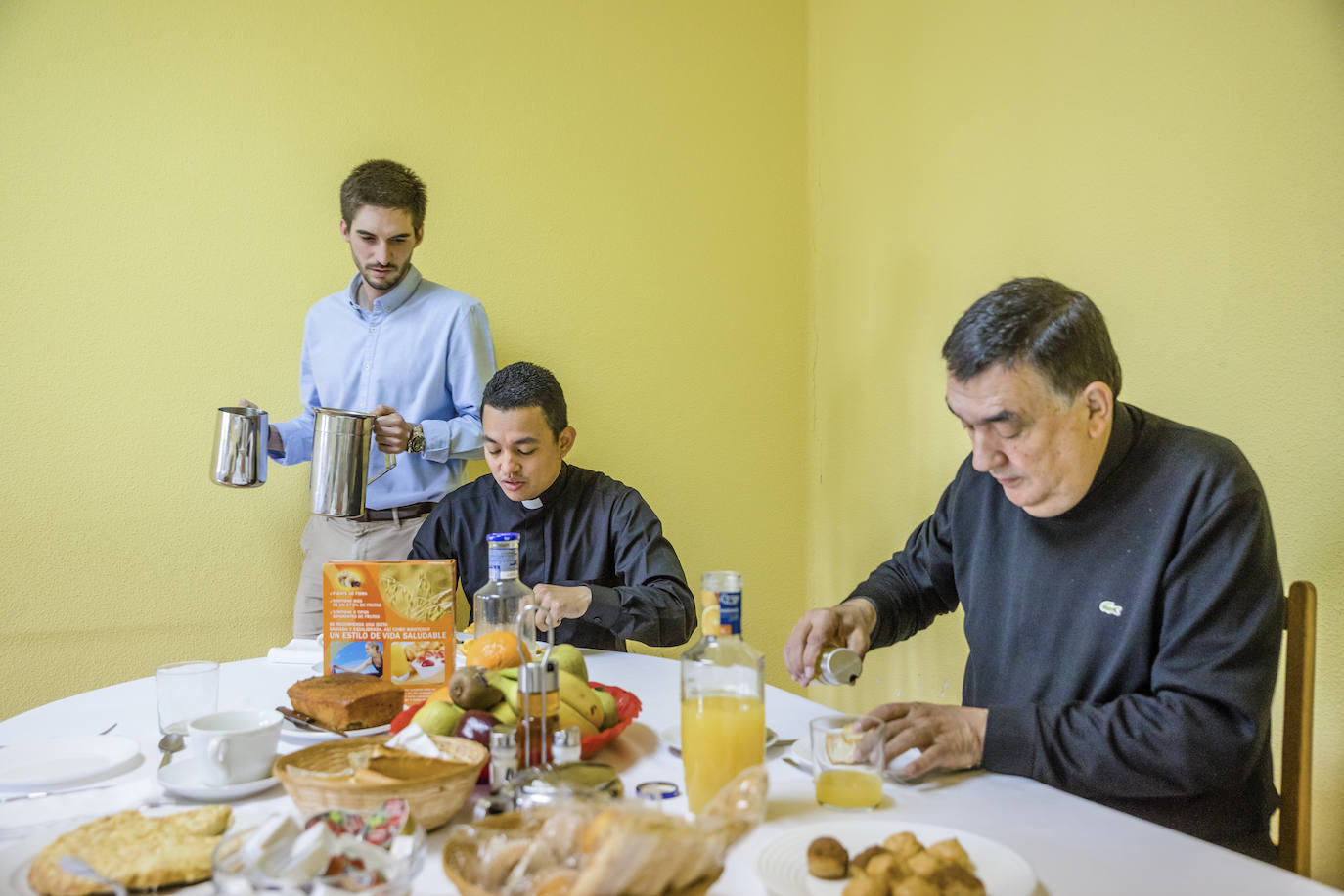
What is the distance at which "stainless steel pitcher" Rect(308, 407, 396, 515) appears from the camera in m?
1.94

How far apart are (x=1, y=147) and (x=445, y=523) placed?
4.58 feet

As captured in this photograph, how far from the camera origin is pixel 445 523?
2275 mm

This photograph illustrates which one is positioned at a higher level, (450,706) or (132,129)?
(132,129)

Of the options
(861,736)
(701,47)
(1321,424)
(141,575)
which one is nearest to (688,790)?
(861,736)

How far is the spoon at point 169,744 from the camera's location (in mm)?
1186

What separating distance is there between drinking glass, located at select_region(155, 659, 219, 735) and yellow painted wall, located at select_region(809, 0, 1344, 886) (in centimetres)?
182

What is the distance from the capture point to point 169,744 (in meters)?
1.20

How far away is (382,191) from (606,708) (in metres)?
1.67

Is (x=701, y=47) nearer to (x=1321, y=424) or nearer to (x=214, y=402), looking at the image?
(x=214, y=402)

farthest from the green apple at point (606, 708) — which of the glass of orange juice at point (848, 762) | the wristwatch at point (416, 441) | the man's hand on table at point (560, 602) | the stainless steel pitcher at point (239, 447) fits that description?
the wristwatch at point (416, 441)

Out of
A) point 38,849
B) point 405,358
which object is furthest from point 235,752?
point 405,358

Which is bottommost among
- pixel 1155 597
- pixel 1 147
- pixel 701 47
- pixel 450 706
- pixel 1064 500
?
pixel 450 706

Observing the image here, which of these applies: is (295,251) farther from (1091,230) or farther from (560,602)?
(1091,230)

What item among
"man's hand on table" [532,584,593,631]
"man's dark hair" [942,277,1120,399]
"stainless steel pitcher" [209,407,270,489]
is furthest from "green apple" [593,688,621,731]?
"stainless steel pitcher" [209,407,270,489]
